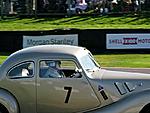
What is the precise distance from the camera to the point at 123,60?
822 inches

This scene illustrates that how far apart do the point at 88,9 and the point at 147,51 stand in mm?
12303

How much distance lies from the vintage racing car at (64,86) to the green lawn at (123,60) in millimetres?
10327

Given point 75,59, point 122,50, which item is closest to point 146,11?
point 122,50

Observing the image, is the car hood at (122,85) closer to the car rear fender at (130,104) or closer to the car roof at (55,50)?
the car rear fender at (130,104)

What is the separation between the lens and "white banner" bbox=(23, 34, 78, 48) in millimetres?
23234

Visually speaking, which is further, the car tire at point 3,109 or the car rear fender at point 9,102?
the car tire at point 3,109

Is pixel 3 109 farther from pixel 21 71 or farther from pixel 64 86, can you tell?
pixel 64 86

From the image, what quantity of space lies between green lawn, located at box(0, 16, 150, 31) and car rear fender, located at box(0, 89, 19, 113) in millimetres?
22019

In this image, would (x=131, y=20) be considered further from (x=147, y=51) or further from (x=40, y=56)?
(x=40, y=56)

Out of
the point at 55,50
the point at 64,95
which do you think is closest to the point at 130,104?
the point at 64,95

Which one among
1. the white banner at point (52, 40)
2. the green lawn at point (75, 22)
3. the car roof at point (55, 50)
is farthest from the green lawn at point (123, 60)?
the car roof at point (55, 50)

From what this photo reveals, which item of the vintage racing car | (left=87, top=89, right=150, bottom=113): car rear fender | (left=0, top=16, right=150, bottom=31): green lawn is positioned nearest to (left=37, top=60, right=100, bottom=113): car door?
the vintage racing car

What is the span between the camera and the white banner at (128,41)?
22.8 metres

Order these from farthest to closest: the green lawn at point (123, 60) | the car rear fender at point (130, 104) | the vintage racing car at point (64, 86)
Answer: the green lawn at point (123, 60) → the vintage racing car at point (64, 86) → the car rear fender at point (130, 104)
